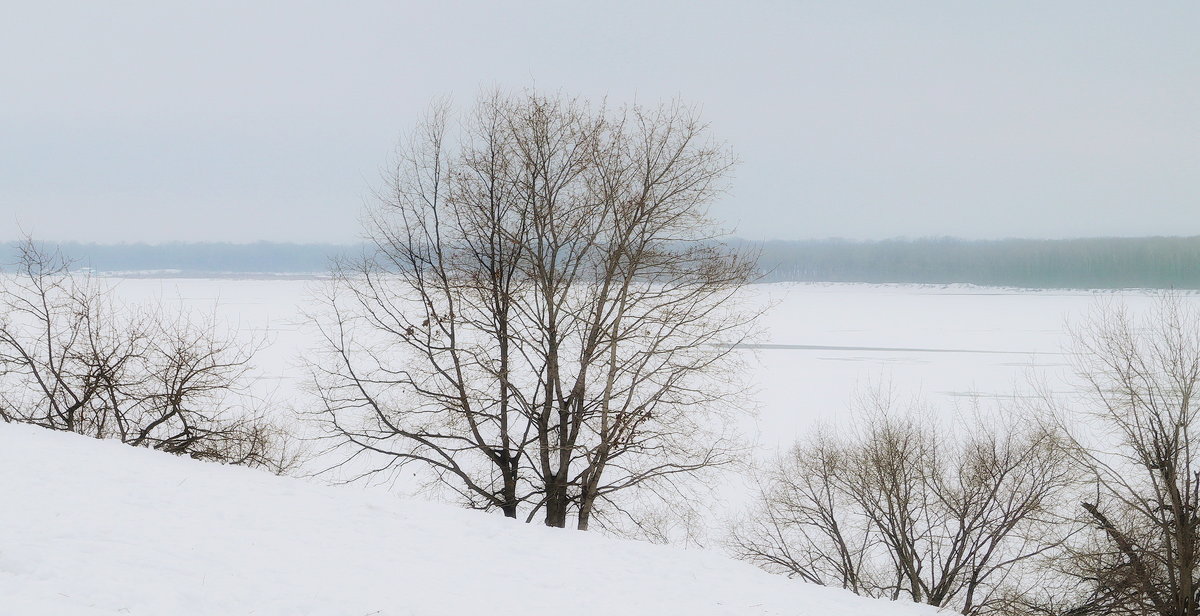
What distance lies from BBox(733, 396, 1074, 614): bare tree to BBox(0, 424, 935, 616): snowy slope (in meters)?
8.51

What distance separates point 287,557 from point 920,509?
19910mm

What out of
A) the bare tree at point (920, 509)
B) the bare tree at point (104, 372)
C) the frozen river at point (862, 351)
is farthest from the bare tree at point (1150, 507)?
the bare tree at point (104, 372)

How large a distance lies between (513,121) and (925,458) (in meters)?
15.5

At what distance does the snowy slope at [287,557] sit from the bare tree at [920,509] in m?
8.51

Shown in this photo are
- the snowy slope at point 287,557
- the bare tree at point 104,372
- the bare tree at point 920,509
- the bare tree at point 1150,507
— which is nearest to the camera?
the snowy slope at point 287,557

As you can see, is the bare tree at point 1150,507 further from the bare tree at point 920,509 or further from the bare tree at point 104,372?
the bare tree at point 104,372

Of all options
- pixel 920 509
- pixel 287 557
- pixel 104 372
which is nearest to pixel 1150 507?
pixel 920 509

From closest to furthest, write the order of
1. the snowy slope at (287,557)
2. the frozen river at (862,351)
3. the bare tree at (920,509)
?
the snowy slope at (287,557) < the bare tree at (920,509) < the frozen river at (862,351)

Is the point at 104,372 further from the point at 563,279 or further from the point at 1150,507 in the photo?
the point at 1150,507

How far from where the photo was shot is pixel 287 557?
27.0 ft

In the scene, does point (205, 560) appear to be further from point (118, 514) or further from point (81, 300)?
point (81, 300)

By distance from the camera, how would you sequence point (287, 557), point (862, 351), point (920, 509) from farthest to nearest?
point (862, 351) → point (920, 509) → point (287, 557)

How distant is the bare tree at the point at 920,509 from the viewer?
2058 centimetres

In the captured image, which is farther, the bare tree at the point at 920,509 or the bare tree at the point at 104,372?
the bare tree at the point at 920,509
